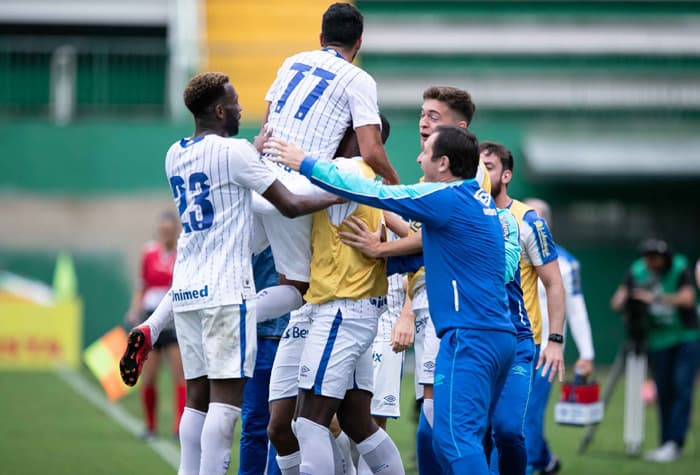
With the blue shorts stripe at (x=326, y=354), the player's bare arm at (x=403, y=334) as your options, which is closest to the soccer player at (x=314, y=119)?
the blue shorts stripe at (x=326, y=354)

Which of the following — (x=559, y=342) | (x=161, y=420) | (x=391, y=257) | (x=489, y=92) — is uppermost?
(x=489, y=92)

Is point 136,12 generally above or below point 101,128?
above

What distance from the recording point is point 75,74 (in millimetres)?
23547

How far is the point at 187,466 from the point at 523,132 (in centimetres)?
1506

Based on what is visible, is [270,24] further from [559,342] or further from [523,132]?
[559,342]

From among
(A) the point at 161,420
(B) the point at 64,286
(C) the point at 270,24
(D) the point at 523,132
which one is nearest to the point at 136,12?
(C) the point at 270,24

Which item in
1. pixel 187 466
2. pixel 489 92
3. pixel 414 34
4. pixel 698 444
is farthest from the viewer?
pixel 414 34

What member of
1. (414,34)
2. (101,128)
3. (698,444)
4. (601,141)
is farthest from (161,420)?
(414,34)

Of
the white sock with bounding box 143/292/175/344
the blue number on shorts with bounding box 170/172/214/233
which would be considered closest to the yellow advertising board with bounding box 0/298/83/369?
the white sock with bounding box 143/292/175/344

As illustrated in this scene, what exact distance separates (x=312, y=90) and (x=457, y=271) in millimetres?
1295

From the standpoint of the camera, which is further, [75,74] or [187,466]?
[75,74]

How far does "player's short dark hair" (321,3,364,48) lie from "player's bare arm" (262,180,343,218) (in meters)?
1.02

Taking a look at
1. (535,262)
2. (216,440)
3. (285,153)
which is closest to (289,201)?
(285,153)

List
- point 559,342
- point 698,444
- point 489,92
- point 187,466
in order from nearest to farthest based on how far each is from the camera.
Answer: point 187,466 < point 559,342 < point 698,444 < point 489,92
